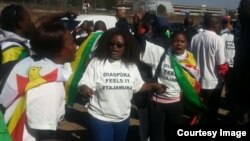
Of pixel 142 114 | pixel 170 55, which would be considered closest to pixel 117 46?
pixel 170 55

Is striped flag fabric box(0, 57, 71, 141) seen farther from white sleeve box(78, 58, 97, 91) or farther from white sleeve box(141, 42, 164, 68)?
white sleeve box(141, 42, 164, 68)

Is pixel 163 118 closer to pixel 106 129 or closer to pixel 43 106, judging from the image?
pixel 106 129

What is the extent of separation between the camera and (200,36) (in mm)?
6387

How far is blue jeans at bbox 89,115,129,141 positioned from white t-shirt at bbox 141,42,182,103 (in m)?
0.89

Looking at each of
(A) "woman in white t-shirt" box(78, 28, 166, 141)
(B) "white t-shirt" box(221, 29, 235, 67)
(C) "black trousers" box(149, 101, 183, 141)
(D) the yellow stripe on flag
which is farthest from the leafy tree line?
(D) the yellow stripe on flag

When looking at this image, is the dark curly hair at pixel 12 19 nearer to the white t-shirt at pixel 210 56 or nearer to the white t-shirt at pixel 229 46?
the white t-shirt at pixel 210 56

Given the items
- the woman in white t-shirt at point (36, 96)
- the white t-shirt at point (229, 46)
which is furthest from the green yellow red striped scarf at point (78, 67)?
the white t-shirt at point (229, 46)

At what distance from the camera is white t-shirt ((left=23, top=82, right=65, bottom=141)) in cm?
243

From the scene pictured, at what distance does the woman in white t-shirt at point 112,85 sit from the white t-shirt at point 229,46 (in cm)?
374

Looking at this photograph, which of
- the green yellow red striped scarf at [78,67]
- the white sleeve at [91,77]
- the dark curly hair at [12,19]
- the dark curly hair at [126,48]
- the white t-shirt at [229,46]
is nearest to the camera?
the dark curly hair at [12,19]

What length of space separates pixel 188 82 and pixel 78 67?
1.34 meters

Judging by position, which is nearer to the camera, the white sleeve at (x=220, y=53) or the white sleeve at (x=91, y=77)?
the white sleeve at (x=91, y=77)

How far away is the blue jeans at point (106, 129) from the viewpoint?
13.4 feet

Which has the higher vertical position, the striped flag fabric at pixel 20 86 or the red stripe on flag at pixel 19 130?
the striped flag fabric at pixel 20 86
